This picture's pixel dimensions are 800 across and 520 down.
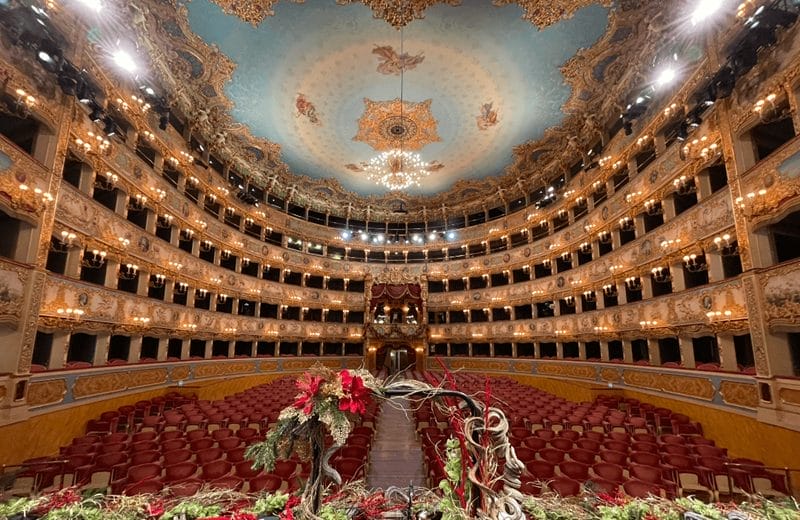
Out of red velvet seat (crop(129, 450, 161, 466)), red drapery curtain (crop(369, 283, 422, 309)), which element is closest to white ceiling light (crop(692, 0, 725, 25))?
red velvet seat (crop(129, 450, 161, 466))

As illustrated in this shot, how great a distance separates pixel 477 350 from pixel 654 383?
14.9 m

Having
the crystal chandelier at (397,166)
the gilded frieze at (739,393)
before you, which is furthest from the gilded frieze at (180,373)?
the gilded frieze at (739,393)

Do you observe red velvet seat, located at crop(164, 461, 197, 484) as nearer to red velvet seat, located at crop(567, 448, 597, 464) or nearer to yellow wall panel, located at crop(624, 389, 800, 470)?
red velvet seat, located at crop(567, 448, 597, 464)

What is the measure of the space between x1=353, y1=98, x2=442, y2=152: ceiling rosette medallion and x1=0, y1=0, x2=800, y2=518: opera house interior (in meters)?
0.16

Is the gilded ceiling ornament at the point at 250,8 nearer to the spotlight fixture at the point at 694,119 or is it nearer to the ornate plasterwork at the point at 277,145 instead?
the ornate plasterwork at the point at 277,145

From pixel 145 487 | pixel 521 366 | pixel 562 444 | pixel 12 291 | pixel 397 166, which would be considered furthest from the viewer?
pixel 521 366

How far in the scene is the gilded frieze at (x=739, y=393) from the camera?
9.55 meters

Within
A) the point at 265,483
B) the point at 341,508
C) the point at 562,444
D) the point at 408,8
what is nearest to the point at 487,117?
the point at 408,8

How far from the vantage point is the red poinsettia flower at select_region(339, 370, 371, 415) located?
245 cm

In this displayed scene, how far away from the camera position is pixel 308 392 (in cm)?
255

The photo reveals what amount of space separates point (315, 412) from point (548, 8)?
16.1 m

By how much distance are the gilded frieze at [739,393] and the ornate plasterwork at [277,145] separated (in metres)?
12.5

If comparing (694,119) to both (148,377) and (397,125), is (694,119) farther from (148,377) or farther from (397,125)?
(148,377)

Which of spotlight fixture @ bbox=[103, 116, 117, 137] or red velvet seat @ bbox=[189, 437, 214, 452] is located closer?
red velvet seat @ bbox=[189, 437, 214, 452]
